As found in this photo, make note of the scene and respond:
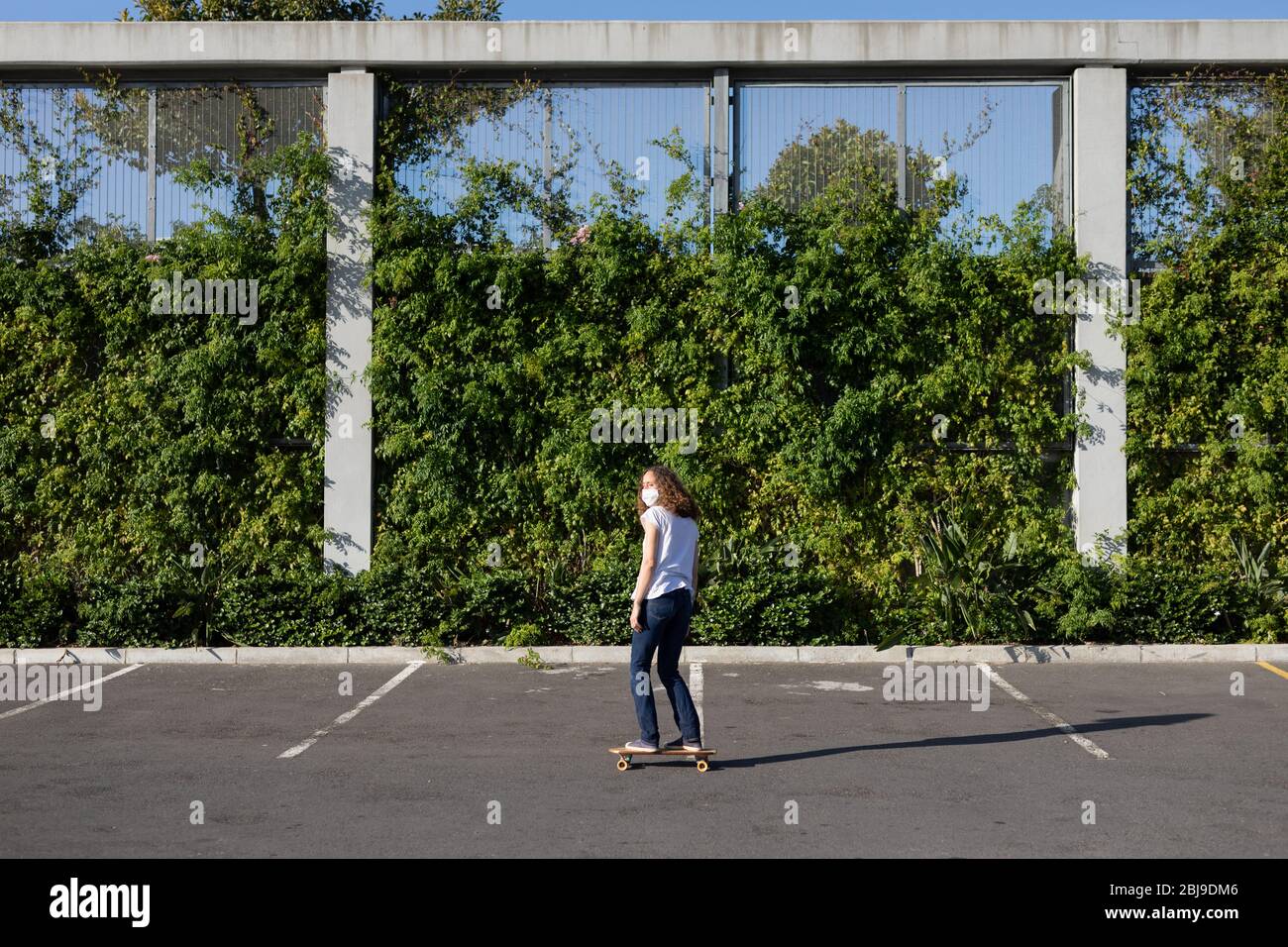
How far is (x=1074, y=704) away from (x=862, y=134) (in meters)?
7.03

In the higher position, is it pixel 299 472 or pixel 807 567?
pixel 299 472

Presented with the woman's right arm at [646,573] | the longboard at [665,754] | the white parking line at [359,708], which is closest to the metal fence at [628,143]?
the white parking line at [359,708]

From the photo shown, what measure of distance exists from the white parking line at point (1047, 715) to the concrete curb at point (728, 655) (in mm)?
569

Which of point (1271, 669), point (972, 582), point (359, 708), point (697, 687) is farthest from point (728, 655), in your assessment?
point (1271, 669)

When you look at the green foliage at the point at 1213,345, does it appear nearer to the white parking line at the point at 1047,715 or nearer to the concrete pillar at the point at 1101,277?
the concrete pillar at the point at 1101,277

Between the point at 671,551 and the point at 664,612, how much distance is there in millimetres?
382

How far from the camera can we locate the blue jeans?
7.87 meters

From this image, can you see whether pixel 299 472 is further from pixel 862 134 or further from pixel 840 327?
pixel 862 134

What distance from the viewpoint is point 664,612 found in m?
7.86

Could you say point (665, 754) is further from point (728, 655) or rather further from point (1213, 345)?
point (1213, 345)

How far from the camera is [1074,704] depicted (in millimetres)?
10070

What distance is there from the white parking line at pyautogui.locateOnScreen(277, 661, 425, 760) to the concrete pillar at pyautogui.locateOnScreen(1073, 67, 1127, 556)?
7.19 meters

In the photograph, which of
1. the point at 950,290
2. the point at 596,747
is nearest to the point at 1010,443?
the point at 950,290

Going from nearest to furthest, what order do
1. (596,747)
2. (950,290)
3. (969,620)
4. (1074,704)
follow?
(596,747)
(1074,704)
(969,620)
(950,290)
